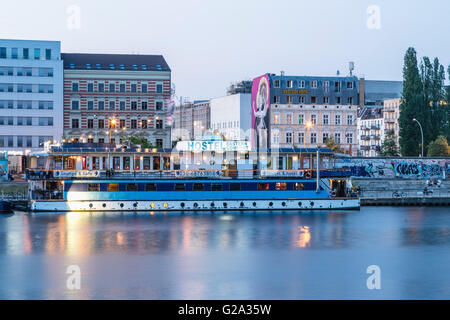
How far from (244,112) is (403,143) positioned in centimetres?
5295

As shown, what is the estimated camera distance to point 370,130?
14662 centimetres

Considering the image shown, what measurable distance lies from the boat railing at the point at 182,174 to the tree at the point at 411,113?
3064 cm

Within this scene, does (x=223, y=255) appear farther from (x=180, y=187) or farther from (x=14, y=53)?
(x=14, y=53)

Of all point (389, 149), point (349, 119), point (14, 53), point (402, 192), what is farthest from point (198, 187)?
point (389, 149)

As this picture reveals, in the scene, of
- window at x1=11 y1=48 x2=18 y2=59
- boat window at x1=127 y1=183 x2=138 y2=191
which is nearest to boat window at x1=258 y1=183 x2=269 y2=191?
boat window at x1=127 y1=183 x2=138 y2=191

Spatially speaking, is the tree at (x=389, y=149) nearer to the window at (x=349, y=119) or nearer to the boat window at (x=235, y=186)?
the window at (x=349, y=119)

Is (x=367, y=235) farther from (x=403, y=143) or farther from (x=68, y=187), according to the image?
(x=403, y=143)

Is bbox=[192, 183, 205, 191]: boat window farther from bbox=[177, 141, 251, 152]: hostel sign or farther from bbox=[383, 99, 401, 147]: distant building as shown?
bbox=[383, 99, 401, 147]: distant building

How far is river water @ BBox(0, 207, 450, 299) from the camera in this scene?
4006 centimetres

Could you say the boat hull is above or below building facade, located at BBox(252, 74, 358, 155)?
below

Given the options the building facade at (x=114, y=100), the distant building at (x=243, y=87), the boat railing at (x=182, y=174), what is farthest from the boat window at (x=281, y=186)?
the distant building at (x=243, y=87)

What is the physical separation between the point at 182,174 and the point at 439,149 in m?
40.2

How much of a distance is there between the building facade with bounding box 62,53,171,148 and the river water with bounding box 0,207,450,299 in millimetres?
34712

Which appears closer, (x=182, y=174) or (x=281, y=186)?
(x=182, y=174)
